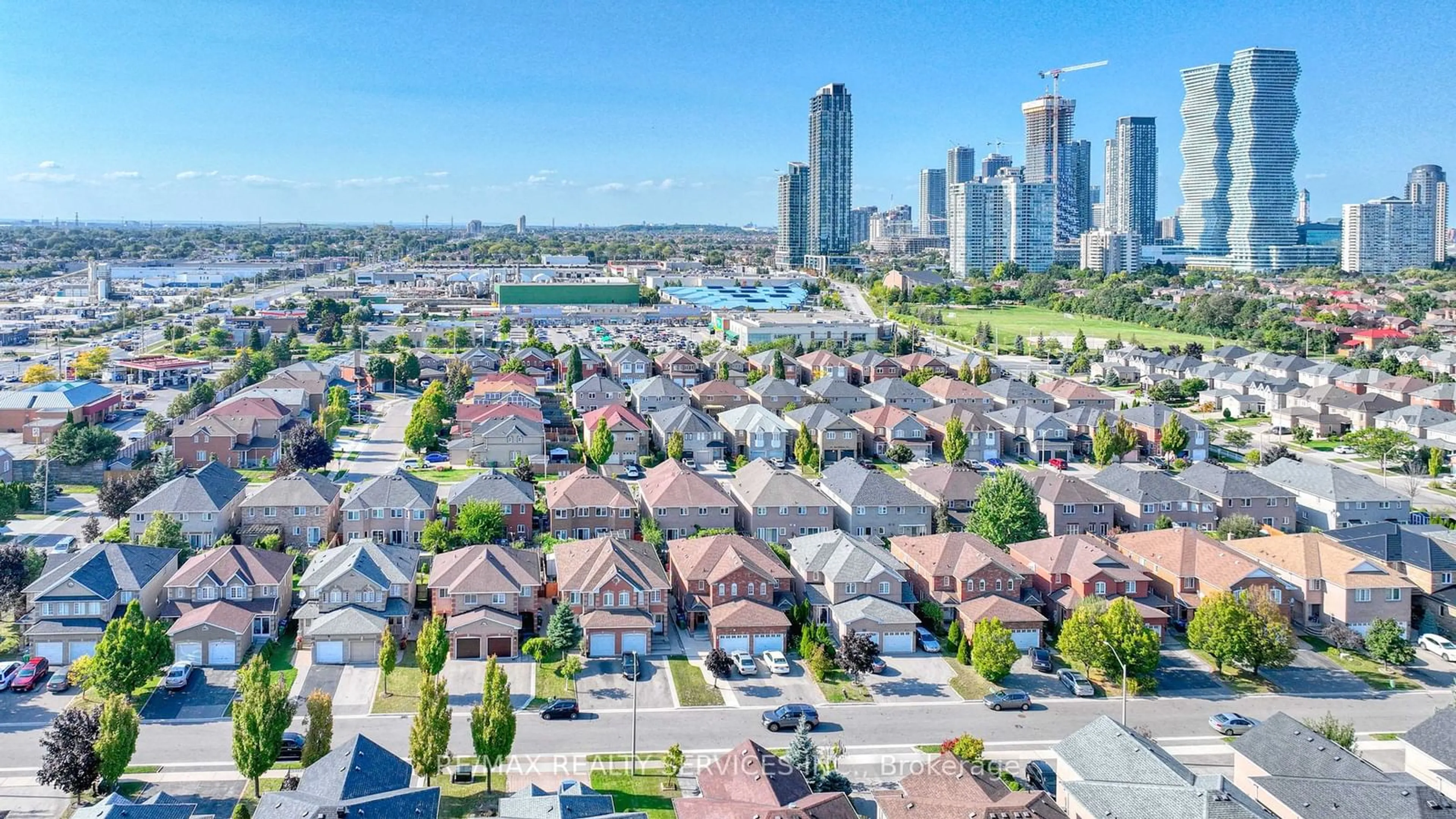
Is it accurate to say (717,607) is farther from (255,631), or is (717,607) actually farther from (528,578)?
(255,631)

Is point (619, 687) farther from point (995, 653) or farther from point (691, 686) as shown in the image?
point (995, 653)

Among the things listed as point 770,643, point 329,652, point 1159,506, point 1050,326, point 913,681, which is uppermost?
point 1050,326

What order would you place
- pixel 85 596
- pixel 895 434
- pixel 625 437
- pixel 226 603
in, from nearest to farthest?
1. pixel 85 596
2. pixel 226 603
3. pixel 625 437
4. pixel 895 434

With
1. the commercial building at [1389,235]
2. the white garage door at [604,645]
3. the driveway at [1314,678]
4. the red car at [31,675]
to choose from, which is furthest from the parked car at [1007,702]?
the commercial building at [1389,235]

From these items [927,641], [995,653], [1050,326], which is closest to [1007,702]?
[995,653]

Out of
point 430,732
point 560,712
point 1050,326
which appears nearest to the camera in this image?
point 430,732

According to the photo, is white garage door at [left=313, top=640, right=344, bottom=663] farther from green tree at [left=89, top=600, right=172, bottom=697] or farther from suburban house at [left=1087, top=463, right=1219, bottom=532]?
suburban house at [left=1087, top=463, right=1219, bottom=532]

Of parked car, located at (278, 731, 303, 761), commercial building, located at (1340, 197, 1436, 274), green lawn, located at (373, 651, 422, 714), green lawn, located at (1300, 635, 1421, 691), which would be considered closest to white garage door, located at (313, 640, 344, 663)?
green lawn, located at (373, 651, 422, 714)
